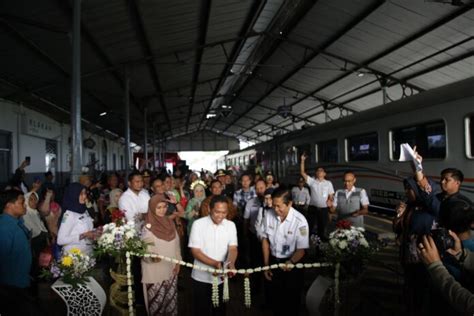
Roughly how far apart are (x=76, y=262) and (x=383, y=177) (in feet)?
23.8

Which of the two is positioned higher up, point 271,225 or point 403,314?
point 271,225

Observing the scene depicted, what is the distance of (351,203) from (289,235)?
224 cm

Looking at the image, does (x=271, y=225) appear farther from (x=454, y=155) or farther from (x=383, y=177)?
(x=383, y=177)

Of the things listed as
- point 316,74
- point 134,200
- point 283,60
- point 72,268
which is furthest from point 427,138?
point 316,74

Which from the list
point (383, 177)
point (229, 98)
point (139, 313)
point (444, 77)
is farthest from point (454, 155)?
point (229, 98)

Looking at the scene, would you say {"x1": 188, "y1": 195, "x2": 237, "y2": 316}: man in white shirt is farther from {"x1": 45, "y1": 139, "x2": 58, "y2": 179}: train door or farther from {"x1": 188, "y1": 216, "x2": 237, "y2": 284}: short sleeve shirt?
{"x1": 45, "y1": 139, "x2": 58, "y2": 179}: train door

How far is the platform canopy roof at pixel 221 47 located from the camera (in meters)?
8.31

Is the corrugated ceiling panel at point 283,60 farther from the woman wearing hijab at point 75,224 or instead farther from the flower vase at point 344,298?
the flower vase at point 344,298

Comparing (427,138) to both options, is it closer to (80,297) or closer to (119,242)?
(119,242)

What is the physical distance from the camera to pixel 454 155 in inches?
265

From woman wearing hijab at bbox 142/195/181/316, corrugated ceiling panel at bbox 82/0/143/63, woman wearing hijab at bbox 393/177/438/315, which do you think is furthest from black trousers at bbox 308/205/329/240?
corrugated ceiling panel at bbox 82/0/143/63

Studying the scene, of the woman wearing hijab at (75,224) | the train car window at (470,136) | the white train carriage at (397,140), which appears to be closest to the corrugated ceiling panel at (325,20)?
the white train carriage at (397,140)

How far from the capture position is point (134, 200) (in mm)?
5516

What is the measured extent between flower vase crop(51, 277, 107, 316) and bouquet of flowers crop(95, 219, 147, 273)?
1.06ft
